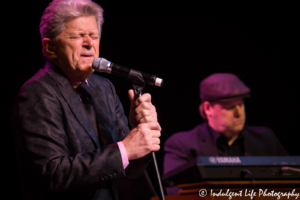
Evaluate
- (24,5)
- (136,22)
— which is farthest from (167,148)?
(24,5)

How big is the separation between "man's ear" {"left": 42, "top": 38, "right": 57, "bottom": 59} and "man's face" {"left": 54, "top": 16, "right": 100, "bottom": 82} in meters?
0.03

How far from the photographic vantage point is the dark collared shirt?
370 centimetres

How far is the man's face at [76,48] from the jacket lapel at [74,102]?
6cm

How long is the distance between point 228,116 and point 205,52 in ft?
3.19

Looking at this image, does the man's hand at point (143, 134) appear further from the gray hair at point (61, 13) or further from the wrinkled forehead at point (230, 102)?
the wrinkled forehead at point (230, 102)

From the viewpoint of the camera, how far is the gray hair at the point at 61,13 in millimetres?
1609

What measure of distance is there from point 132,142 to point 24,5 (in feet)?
7.06

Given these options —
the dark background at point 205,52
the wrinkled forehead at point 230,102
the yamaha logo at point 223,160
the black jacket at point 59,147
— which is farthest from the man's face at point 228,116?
the black jacket at point 59,147

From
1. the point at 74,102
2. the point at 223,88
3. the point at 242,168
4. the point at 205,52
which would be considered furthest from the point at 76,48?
the point at 205,52

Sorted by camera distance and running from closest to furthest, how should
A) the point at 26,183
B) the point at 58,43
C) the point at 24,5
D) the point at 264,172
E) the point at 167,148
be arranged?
the point at 26,183
the point at 58,43
the point at 264,172
the point at 24,5
the point at 167,148

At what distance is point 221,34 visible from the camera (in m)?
4.20

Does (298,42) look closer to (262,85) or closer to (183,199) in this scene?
(262,85)

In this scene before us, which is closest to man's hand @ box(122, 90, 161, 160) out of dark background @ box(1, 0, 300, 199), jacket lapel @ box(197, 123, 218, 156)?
dark background @ box(1, 0, 300, 199)

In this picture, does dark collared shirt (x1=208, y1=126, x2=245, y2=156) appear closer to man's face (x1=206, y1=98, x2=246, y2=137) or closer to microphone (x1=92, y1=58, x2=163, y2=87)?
man's face (x1=206, y1=98, x2=246, y2=137)
